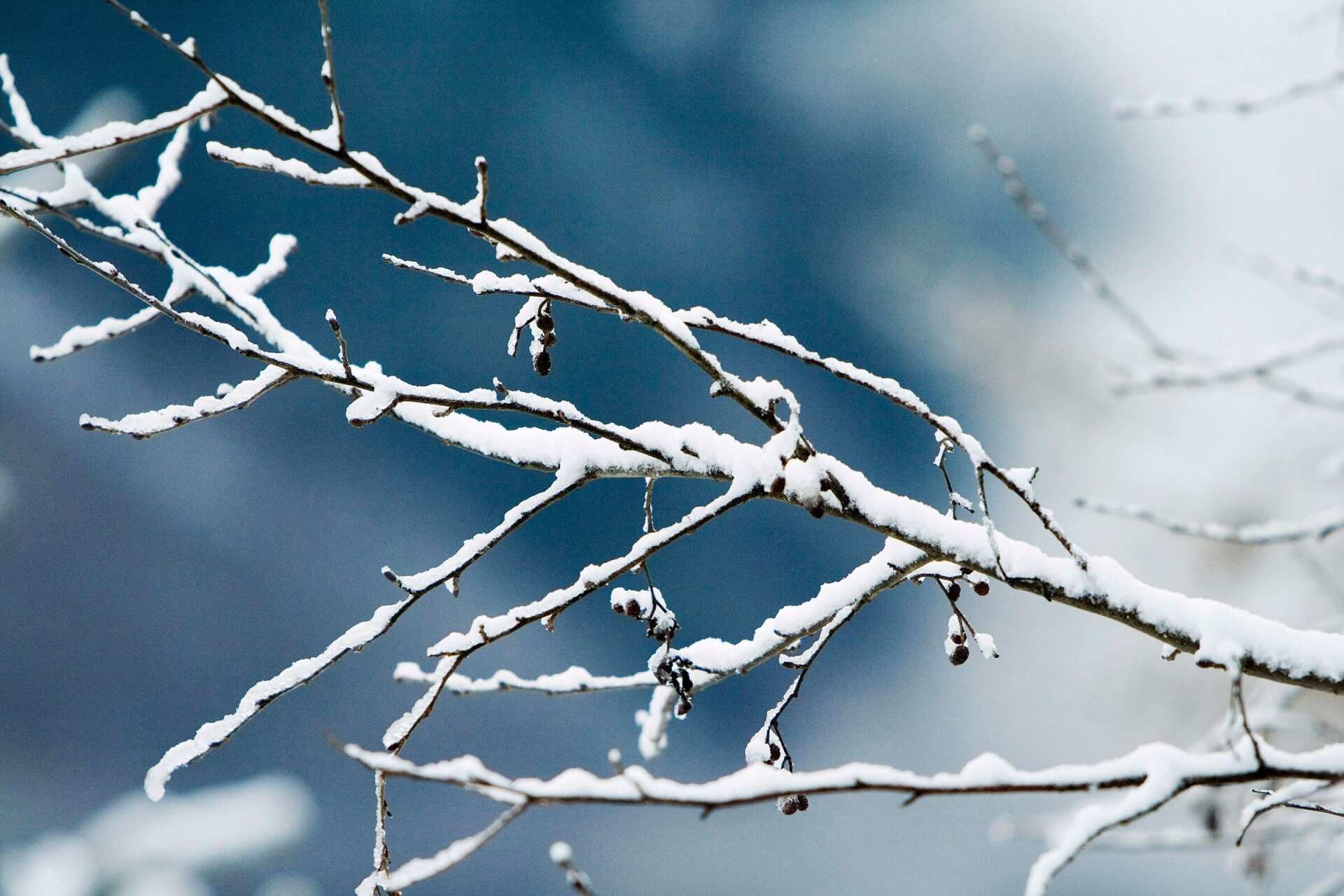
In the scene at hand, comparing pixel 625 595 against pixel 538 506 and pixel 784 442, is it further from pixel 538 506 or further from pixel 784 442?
pixel 784 442

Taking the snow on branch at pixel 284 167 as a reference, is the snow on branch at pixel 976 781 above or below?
below

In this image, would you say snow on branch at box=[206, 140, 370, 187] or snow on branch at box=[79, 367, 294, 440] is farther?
snow on branch at box=[79, 367, 294, 440]

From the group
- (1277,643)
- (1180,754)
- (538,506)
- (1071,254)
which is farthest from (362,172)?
(1071,254)

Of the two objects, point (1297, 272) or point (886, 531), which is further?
point (1297, 272)

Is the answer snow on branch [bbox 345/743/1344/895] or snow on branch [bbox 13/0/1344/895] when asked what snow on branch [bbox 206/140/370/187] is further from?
snow on branch [bbox 345/743/1344/895]

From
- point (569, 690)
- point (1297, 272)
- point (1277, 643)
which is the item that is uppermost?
point (1297, 272)

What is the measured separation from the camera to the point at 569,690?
210cm

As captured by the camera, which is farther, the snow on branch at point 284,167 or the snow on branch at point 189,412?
the snow on branch at point 189,412

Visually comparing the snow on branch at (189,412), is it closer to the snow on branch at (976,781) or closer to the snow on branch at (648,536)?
the snow on branch at (648,536)

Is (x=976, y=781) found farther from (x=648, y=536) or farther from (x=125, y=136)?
(x=125, y=136)

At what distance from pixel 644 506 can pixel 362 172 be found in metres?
1.12

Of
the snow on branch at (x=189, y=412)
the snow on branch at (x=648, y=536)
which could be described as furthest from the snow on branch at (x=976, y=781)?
the snow on branch at (x=189, y=412)

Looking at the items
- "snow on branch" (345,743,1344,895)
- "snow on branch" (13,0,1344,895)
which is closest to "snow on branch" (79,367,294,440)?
"snow on branch" (13,0,1344,895)

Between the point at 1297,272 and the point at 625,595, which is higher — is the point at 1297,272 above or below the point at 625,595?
above
